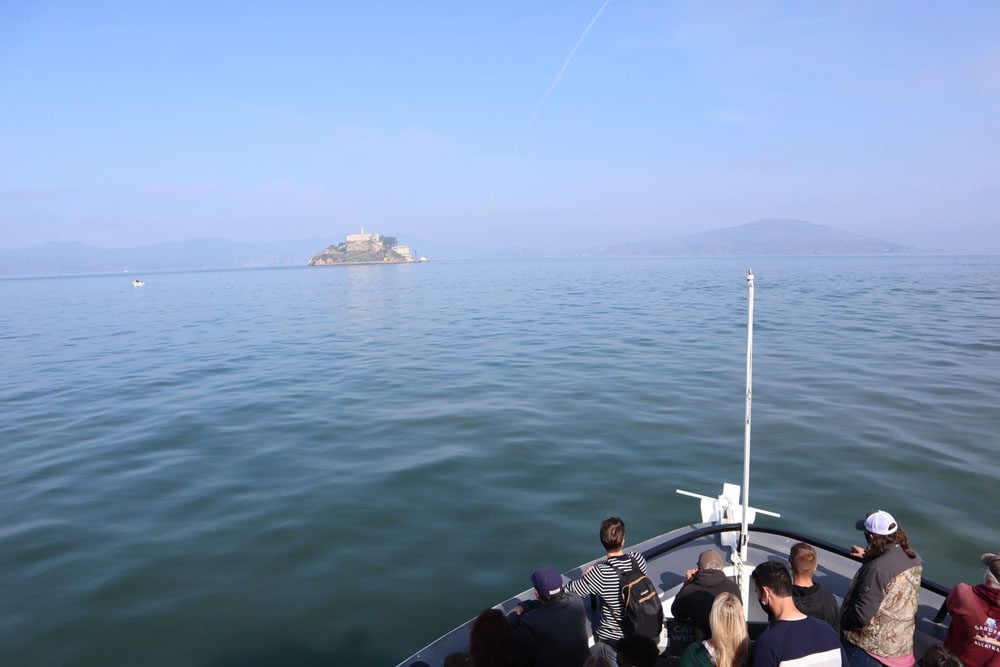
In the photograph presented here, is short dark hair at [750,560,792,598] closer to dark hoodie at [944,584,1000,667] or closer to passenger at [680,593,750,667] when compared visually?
passenger at [680,593,750,667]

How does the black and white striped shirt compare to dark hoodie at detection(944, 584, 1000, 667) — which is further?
the black and white striped shirt

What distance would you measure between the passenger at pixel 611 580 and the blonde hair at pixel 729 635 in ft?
4.46

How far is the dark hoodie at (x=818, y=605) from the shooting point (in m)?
5.07

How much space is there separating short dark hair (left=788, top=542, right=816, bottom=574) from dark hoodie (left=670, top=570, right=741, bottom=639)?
57 centimetres

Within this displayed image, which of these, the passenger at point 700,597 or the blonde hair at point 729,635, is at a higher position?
the blonde hair at point 729,635

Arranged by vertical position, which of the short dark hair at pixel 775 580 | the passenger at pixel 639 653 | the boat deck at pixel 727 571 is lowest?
the boat deck at pixel 727 571

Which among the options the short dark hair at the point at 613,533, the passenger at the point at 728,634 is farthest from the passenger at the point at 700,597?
the passenger at the point at 728,634

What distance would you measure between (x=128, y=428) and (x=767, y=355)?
23.1 metres

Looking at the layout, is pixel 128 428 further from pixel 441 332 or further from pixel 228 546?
pixel 441 332

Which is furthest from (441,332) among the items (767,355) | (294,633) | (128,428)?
(294,633)

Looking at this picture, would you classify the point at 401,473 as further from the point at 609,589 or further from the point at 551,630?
the point at 551,630

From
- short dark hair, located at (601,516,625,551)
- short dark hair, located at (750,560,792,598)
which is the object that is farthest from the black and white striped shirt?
short dark hair, located at (750,560,792,598)

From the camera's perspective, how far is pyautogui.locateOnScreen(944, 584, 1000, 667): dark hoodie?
4.72 m

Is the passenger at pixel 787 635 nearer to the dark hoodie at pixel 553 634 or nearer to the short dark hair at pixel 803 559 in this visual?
the short dark hair at pixel 803 559
